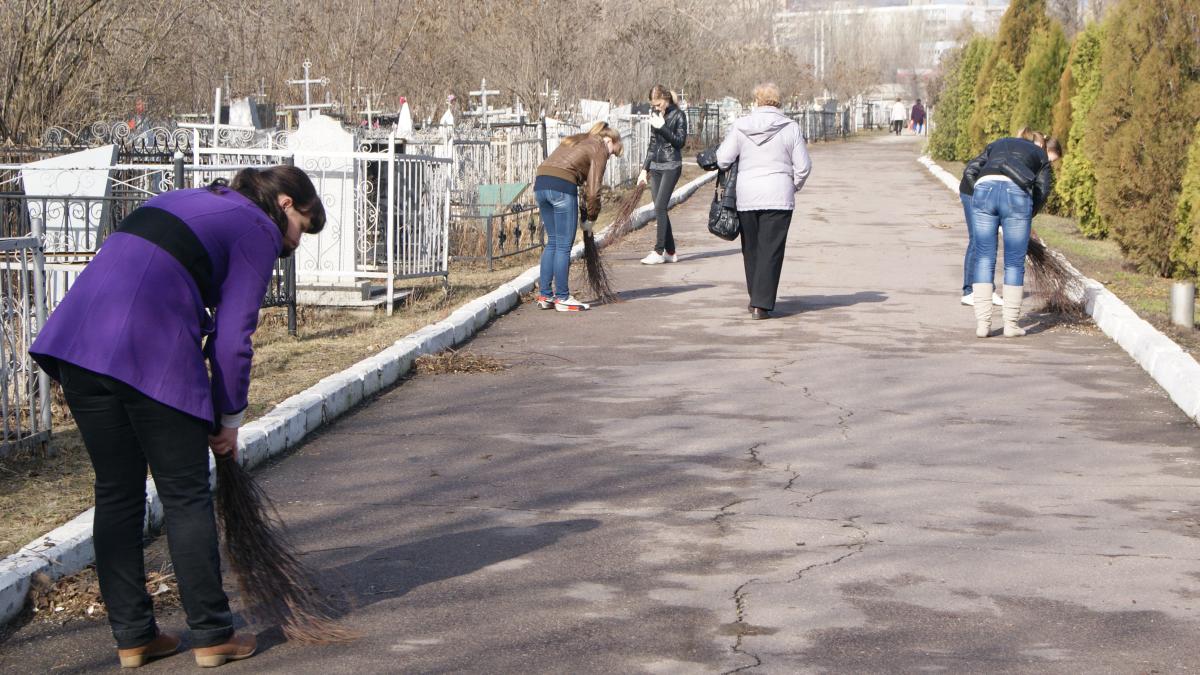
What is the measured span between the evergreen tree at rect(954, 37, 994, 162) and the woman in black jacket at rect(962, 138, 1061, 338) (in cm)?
2456

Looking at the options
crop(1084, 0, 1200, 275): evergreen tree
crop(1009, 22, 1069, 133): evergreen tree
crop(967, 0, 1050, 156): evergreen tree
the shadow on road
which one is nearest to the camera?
the shadow on road

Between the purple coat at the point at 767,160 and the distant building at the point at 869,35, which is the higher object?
the distant building at the point at 869,35

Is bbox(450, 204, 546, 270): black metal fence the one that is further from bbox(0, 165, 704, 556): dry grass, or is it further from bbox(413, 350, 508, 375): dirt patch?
bbox(413, 350, 508, 375): dirt patch

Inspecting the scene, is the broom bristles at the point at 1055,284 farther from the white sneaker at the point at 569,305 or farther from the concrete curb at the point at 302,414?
the concrete curb at the point at 302,414

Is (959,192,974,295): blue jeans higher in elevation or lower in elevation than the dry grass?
higher

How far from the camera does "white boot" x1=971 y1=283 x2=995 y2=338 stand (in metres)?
10.9

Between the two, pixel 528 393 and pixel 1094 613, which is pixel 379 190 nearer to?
pixel 528 393

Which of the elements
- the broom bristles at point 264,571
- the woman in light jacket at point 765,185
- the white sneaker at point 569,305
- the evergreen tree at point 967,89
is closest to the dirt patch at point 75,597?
the broom bristles at point 264,571

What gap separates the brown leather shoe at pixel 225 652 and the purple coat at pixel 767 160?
803cm

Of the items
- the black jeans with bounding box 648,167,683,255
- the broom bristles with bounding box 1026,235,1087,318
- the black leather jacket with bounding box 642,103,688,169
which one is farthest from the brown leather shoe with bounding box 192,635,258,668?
the black jeans with bounding box 648,167,683,255

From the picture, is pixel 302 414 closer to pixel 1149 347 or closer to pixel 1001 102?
pixel 1149 347

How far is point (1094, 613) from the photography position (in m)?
4.89

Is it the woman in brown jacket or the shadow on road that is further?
the shadow on road

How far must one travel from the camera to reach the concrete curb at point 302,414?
197 inches
